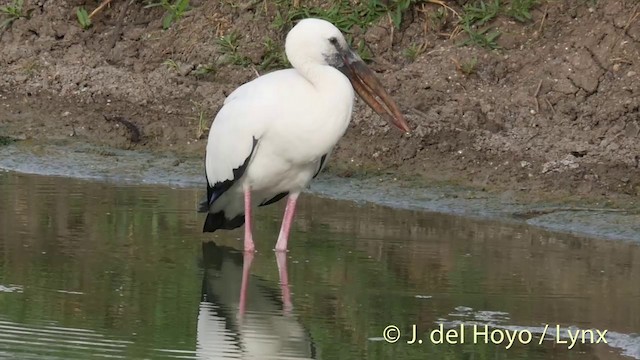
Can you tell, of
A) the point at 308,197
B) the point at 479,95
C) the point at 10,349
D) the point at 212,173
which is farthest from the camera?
the point at 479,95

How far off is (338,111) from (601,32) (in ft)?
11.7

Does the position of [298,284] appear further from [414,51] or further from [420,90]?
[414,51]

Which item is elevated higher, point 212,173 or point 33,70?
point 33,70

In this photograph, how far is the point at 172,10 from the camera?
519 inches

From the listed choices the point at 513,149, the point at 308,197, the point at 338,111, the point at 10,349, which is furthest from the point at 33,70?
the point at 10,349

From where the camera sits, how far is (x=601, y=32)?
11719 millimetres

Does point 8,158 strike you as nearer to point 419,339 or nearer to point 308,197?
point 308,197

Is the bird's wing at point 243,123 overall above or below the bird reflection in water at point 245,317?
above

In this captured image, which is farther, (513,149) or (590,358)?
(513,149)

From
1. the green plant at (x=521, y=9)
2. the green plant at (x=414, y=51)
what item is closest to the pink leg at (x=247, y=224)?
the green plant at (x=414, y=51)

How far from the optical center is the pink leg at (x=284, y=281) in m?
7.64

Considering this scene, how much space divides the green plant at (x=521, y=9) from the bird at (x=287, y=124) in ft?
→ 9.96

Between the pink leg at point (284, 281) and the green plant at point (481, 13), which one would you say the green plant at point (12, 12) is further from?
the pink leg at point (284, 281)

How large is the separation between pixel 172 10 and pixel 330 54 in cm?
437
